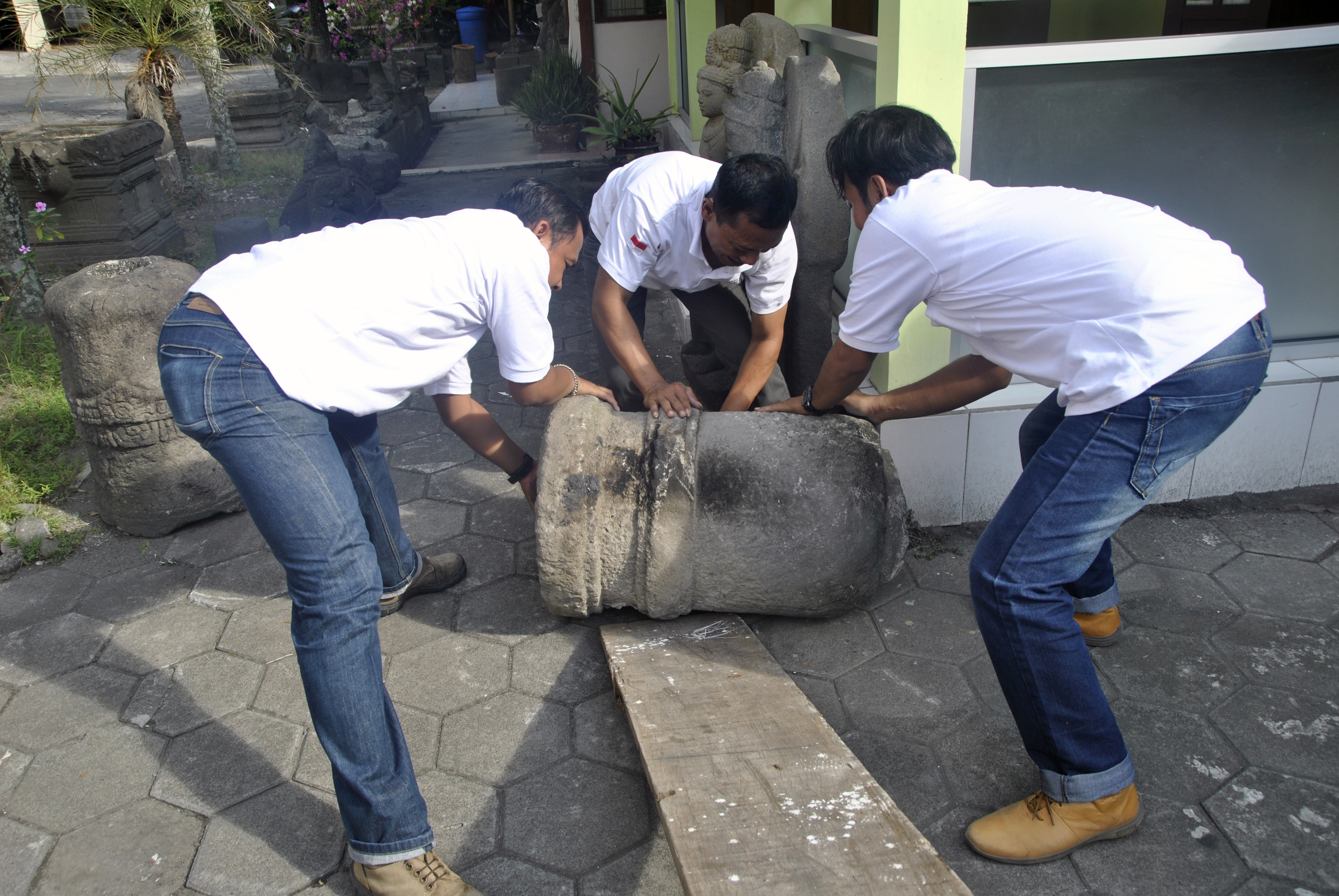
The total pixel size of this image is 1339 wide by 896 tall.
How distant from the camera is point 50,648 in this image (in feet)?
9.43

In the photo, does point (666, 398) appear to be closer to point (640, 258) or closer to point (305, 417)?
point (640, 258)

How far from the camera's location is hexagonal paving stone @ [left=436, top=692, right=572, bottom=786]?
2.33 meters

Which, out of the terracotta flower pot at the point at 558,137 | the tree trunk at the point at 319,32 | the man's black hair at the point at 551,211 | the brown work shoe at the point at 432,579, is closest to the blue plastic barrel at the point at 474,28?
the tree trunk at the point at 319,32

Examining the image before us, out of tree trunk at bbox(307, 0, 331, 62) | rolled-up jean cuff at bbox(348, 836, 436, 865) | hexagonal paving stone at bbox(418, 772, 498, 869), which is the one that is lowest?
hexagonal paving stone at bbox(418, 772, 498, 869)

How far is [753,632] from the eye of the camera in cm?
272

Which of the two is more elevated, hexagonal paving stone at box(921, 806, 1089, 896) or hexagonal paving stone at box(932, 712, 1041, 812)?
hexagonal paving stone at box(932, 712, 1041, 812)

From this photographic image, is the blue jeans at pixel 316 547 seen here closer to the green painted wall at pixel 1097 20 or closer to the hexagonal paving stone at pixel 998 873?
the hexagonal paving stone at pixel 998 873

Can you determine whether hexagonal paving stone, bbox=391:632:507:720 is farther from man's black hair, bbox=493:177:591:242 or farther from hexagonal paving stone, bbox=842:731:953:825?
man's black hair, bbox=493:177:591:242

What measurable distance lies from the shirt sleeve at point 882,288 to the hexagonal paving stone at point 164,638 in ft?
7.20

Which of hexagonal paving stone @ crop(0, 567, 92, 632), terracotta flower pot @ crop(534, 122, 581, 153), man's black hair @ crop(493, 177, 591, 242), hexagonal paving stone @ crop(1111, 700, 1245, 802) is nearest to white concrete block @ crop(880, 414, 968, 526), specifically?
hexagonal paving stone @ crop(1111, 700, 1245, 802)

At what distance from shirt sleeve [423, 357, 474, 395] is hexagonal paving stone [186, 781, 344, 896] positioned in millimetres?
1120

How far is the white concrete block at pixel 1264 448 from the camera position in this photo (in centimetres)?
316

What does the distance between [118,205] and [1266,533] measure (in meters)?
7.14

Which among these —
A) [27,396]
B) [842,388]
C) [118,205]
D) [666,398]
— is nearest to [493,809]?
[666,398]
